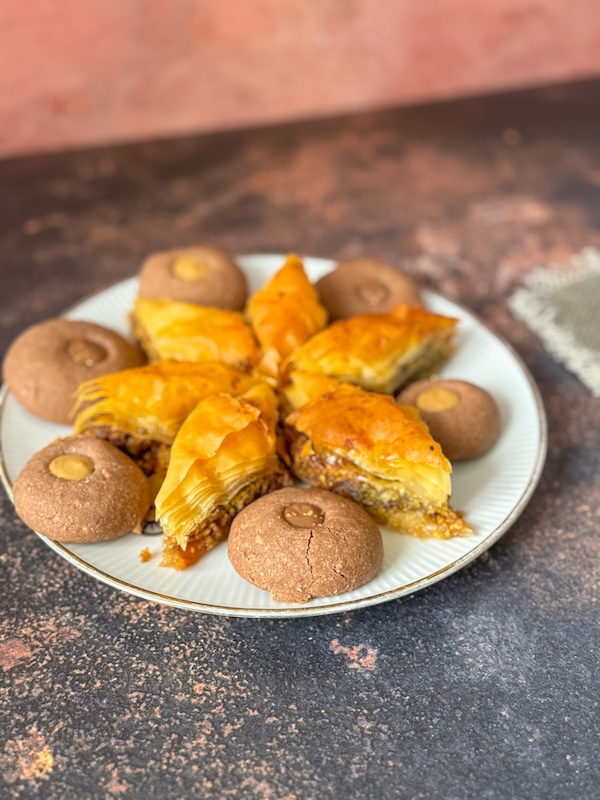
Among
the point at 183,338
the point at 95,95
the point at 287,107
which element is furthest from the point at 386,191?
the point at 183,338

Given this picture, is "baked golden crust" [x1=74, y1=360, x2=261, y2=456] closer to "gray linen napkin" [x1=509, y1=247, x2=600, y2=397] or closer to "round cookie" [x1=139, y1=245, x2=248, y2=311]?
"round cookie" [x1=139, y1=245, x2=248, y2=311]

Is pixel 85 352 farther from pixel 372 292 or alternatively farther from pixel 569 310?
pixel 569 310

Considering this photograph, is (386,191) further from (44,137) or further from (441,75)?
(44,137)

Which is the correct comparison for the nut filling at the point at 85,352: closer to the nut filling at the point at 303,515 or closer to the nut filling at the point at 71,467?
the nut filling at the point at 71,467

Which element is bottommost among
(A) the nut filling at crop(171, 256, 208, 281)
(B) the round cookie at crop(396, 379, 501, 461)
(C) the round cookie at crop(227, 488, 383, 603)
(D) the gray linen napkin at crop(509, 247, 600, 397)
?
(D) the gray linen napkin at crop(509, 247, 600, 397)

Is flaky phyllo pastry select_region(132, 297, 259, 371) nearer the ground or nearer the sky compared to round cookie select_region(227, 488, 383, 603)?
nearer the sky

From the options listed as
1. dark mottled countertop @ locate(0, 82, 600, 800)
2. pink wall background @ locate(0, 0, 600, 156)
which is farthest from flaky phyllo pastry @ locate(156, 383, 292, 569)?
pink wall background @ locate(0, 0, 600, 156)
